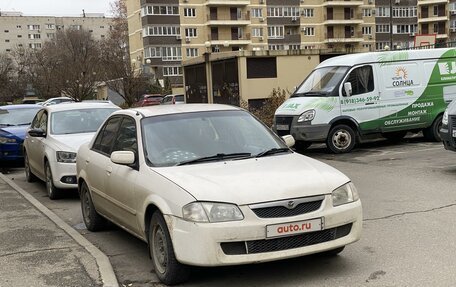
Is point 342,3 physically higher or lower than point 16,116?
higher

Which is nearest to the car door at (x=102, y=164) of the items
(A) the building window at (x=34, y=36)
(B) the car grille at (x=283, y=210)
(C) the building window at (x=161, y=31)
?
(B) the car grille at (x=283, y=210)

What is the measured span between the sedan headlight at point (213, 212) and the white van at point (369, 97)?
8.58 meters

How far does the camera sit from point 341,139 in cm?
1299

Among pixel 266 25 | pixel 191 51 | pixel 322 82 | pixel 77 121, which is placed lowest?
pixel 77 121

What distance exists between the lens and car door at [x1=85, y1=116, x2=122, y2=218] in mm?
6000

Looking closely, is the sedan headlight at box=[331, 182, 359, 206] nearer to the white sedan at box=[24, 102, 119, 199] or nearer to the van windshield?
the white sedan at box=[24, 102, 119, 199]

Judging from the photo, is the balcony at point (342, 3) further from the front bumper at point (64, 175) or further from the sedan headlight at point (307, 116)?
the front bumper at point (64, 175)

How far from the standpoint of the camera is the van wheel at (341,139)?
12898mm

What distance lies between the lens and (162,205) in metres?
Result: 4.51

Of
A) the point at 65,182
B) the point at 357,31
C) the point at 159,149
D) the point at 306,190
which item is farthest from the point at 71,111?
the point at 357,31

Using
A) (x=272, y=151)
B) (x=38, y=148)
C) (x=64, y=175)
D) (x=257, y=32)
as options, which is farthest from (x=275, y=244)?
(x=257, y=32)

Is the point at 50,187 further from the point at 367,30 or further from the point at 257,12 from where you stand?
the point at 367,30

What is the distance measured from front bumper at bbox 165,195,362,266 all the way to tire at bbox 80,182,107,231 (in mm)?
2531

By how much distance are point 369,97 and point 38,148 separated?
25.6 feet
